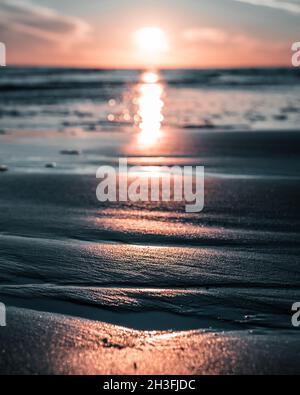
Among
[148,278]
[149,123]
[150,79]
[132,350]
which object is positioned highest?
[150,79]

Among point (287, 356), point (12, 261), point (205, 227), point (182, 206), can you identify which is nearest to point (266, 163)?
point (182, 206)

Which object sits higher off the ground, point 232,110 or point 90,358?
point 232,110

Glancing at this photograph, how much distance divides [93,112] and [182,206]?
41.0 ft

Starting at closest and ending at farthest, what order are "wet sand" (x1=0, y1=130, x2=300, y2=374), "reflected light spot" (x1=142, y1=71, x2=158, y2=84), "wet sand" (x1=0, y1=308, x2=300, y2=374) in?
"wet sand" (x1=0, y1=308, x2=300, y2=374), "wet sand" (x1=0, y1=130, x2=300, y2=374), "reflected light spot" (x1=142, y1=71, x2=158, y2=84)

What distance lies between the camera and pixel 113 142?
1120 cm

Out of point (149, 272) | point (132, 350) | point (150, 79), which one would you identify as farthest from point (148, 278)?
point (150, 79)

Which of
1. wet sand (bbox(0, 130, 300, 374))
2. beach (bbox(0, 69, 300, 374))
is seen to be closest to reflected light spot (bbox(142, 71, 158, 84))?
beach (bbox(0, 69, 300, 374))

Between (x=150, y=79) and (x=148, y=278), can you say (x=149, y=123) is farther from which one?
(x=150, y=79)

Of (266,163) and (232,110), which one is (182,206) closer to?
(266,163)

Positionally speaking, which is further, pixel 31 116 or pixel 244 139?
pixel 31 116

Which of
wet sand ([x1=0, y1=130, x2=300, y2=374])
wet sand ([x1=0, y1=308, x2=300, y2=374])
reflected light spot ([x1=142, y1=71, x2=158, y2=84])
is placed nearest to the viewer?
wet sand ([x1=0, y1=308, x2=300, y2=374])

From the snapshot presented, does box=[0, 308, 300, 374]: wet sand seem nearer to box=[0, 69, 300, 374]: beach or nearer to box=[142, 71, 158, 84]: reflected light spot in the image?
box=[0, 69, 300, 374]: beach

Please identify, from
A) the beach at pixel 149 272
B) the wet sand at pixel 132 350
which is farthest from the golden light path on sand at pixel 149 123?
the wet sand at pixel 132 350

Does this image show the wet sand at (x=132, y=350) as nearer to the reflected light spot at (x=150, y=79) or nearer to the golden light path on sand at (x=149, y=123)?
the golden light path on sand at (x=149, y=123)
